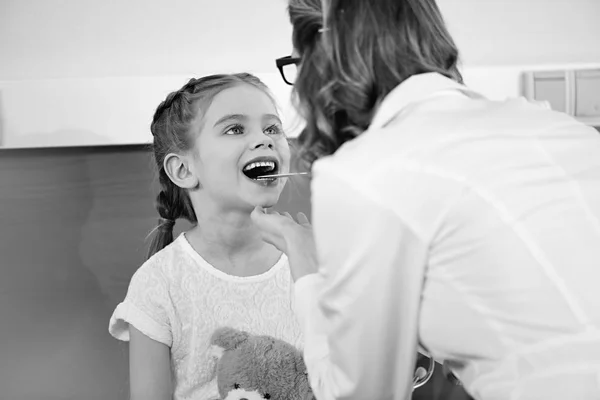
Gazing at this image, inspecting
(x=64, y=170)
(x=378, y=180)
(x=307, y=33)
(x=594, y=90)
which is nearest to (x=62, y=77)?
(x=64, y=170)

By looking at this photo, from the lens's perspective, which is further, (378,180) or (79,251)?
(79,251)

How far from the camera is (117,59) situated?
131 cm

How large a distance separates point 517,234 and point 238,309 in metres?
0.62

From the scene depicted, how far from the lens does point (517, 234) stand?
592 mm

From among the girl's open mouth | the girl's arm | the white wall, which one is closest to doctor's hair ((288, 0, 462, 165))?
the girl's open mouth

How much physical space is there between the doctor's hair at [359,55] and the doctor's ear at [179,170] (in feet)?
1.54

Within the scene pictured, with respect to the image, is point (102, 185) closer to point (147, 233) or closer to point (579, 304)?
point (147, 233)

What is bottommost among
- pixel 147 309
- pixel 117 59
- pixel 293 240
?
pixel 147 309

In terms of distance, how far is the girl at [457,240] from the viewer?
1.94ft

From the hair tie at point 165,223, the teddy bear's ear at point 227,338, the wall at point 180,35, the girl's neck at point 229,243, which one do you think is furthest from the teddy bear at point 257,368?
the wall at point 180,35

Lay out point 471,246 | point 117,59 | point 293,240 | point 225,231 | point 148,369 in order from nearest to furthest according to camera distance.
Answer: point 471,246 < point 293,240 < point 148,369 < point 225,231 < point 117,59

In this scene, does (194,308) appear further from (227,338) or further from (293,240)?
(293,240)

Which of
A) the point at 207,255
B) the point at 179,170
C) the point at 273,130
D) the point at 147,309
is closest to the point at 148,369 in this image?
the point at 147,309

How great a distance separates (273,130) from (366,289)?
60 centimetres
